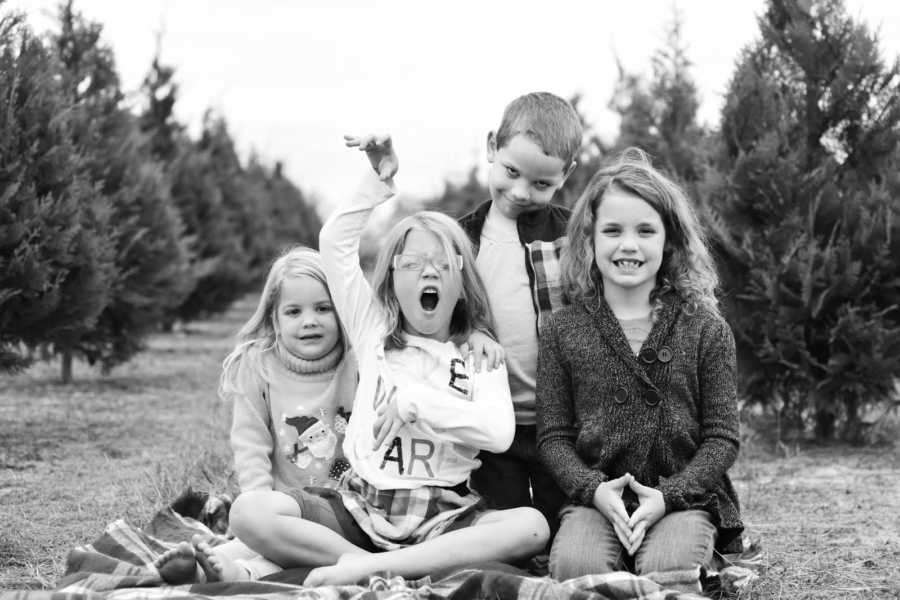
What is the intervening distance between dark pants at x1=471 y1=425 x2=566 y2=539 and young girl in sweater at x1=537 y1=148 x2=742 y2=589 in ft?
0.82

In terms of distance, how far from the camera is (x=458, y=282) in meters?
3.63

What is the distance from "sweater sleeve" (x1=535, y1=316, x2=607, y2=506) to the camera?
11.3 feet

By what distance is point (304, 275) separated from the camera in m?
→ 4.01

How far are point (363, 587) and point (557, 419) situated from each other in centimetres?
94

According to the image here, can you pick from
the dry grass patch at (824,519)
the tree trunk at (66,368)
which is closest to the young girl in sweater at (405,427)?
the dry grass patch at (824,519)

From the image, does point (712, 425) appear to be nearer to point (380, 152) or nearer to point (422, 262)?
point (422, 262)

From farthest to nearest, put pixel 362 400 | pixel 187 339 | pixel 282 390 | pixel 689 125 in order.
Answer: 1. pixel 187 339
2. pixel 689 125
3. pixel 282 390
4. pixel 362 400

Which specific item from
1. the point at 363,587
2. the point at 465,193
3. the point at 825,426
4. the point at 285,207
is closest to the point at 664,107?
the point at 825,426

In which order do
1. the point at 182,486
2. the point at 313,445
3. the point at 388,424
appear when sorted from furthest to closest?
the point at 182,486 < the point at 313,445 < the point at 388,424

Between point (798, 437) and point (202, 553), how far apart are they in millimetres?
4616

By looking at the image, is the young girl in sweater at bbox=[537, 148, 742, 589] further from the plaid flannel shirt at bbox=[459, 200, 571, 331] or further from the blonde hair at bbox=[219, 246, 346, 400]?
the blonde hair at bbox=[219, 246, 346, 400]

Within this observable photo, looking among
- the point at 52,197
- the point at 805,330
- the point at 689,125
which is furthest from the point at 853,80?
the point at 52,197

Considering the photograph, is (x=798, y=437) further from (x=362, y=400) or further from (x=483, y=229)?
(x=362, y=400)

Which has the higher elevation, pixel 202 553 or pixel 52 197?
pixel 52 197
